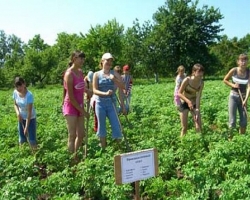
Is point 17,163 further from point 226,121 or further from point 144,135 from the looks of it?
point 226,121

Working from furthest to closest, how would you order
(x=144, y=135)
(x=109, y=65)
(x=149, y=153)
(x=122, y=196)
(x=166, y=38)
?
(x=166, y=38), (x=144, y=135), (x=109, y=65), (x=122, y=196), (x=149, y=153)

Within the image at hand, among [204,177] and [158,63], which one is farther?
[158,63]

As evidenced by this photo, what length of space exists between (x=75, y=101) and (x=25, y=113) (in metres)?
1.49

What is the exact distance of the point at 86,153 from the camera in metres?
6.27

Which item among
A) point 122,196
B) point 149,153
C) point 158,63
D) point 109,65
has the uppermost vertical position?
point 158,63

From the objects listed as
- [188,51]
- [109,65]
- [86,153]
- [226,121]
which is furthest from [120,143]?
[188,51]

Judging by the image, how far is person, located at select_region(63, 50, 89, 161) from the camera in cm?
607

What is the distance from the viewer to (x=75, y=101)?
6.12m

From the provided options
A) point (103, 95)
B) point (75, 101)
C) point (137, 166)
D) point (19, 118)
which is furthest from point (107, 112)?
point (137, 166)

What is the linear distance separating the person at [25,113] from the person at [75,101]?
→ 3.15 feet

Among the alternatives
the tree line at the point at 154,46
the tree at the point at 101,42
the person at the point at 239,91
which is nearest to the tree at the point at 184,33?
the tree line at the point at 154,46

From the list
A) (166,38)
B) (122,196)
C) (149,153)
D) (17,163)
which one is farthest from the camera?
(166,38)

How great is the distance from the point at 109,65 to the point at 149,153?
8.75ft

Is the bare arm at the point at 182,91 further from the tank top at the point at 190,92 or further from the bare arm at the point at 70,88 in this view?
the bare arm at the point at 70,88
